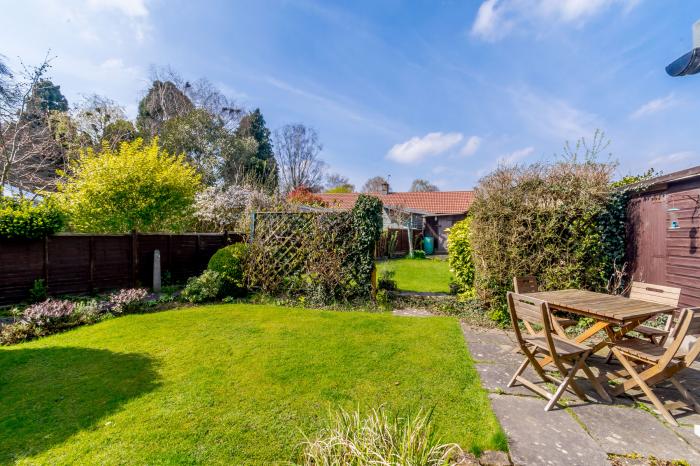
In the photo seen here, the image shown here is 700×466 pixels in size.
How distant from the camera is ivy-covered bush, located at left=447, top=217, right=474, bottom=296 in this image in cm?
691

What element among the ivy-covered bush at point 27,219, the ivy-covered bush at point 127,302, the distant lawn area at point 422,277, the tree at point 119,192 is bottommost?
the distant lawn area at point 422,277

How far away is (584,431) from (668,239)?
13.1ft

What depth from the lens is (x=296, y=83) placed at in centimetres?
1048

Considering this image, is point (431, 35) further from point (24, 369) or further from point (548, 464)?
point (24, 369)

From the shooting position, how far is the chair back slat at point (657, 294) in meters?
3.69

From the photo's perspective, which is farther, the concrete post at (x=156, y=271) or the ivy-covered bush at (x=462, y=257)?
the concrete post at (x=156, y=271)

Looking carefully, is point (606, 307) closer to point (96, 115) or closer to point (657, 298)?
point (657, 298)

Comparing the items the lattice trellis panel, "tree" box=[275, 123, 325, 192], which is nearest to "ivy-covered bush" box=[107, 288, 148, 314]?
the lattice trellis panel

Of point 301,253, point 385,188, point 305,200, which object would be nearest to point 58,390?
point 301,253

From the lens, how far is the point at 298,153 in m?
37.9

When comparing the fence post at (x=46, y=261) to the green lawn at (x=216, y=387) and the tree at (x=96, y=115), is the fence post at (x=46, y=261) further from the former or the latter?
the tree at (x=96, y=115)

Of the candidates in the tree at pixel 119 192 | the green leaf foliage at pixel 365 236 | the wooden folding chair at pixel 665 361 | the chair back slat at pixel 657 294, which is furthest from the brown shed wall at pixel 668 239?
the tree at pixel 119 192

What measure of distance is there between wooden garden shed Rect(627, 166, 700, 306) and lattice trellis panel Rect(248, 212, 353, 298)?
17.3 feet

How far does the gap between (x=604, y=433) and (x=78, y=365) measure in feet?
18.9
